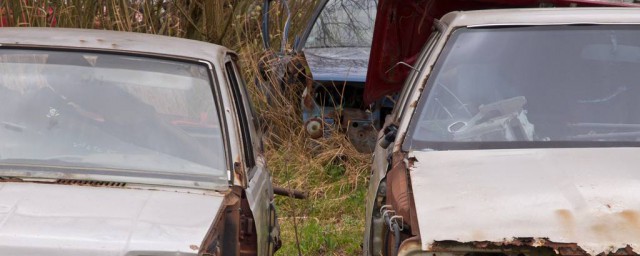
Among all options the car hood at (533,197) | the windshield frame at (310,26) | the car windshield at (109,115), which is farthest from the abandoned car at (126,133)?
the windshield frame at (310,26)

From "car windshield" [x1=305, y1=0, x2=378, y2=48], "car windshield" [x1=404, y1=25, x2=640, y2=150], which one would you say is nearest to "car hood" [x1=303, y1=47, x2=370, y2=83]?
"car windshield" [x1=305, y1=0, x2=378, y2=48]

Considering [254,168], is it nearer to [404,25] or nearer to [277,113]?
[404,25]

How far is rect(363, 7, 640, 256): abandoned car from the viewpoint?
3.04m

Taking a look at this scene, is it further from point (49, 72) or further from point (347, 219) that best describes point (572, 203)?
point (347, 219)

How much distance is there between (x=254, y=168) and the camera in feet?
15.5

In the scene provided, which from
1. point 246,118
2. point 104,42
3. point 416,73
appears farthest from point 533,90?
point 104,42

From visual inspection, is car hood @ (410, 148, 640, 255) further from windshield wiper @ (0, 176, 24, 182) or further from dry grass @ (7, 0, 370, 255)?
dry grass @ (7, 0, 370, 255)

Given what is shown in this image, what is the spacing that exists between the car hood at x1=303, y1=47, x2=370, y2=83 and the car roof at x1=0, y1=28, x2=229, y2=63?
3.27m

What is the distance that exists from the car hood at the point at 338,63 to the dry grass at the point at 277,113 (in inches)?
14.7

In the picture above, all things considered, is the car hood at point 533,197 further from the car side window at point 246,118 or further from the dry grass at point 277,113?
the dry grass at point 277,113

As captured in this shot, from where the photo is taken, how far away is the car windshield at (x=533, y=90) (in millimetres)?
4090

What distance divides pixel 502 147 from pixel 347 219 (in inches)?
128

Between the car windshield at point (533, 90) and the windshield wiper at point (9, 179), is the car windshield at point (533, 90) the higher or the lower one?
the higher one

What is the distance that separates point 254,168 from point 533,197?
6.05ft
